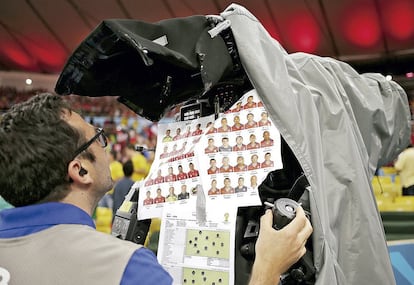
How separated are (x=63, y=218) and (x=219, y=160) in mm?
436

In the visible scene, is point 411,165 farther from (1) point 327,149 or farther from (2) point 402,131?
(1) point 327,149

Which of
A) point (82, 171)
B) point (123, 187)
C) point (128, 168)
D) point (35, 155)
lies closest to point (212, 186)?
point (82, 171)

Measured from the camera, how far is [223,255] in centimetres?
126

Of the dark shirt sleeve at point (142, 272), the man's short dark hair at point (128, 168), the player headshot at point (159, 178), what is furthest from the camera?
the man's short dark hair at point (128, 168)

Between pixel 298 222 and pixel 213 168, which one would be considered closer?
pixel 298 222

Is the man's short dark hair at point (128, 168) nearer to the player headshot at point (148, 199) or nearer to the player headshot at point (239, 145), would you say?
the player headshot at point (148, 199)

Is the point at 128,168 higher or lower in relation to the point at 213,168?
lower

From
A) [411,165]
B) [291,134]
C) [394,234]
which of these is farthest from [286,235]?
[411,165]

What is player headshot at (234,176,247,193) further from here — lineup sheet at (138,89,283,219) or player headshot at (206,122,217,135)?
player headshot at (206,122,217,135)

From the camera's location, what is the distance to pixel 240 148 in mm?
1309

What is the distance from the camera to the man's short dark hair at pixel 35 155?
1.08m

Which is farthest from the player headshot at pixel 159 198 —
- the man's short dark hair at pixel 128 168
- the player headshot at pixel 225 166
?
the man's short dark hair at pixel 128 168

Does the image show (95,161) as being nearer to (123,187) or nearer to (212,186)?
(212,186)

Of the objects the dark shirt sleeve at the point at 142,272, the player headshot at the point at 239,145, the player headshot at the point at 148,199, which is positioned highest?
the player headshot at the point at 239,145
